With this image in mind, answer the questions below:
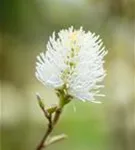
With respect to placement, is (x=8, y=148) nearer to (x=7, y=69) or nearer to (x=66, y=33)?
(x=7, y=69)

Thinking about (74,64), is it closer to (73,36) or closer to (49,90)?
(73,36)

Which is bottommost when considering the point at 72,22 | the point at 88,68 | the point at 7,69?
the point at 88,68

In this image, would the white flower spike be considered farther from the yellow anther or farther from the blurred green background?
the blurred green background

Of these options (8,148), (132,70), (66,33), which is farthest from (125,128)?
(66,33)

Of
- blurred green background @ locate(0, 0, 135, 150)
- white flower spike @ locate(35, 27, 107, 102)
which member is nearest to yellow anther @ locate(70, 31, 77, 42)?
white flower spike @ locate(35, 27, 107, 102)

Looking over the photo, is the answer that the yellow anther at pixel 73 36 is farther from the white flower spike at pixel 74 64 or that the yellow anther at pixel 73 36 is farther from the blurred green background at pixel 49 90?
the blurred green background at pixel 49 90
